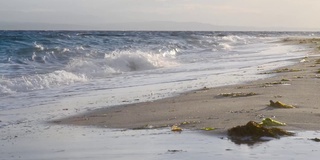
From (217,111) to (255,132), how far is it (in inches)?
92.9

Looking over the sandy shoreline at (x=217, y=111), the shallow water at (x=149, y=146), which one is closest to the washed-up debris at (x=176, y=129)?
the shallow water at (x=149, y=146)

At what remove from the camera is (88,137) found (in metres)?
7.39

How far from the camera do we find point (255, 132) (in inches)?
264

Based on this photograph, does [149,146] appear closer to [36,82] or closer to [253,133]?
[253,133]

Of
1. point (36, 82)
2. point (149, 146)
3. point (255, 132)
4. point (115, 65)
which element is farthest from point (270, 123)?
point (115, 65)

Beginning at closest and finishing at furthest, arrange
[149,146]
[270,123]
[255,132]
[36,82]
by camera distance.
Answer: [149,146] < [255,132] < [270,123] < [36,82]

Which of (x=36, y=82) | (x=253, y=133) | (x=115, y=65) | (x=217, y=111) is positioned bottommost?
(x=115, y=65)

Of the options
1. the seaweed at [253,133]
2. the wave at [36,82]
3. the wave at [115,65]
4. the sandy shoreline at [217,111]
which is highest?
the seaweed at [253,133]

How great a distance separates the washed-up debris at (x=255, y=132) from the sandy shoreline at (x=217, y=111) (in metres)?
0.40

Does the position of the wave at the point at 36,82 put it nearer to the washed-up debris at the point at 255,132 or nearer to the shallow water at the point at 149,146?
the shallow water at the point at 149,146

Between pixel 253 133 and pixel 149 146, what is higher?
pixel 253 133

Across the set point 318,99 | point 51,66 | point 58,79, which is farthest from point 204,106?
point 51,66

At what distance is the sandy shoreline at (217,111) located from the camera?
26.0 feet

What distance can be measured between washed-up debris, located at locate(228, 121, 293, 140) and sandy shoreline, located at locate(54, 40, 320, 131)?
40 centimetres
